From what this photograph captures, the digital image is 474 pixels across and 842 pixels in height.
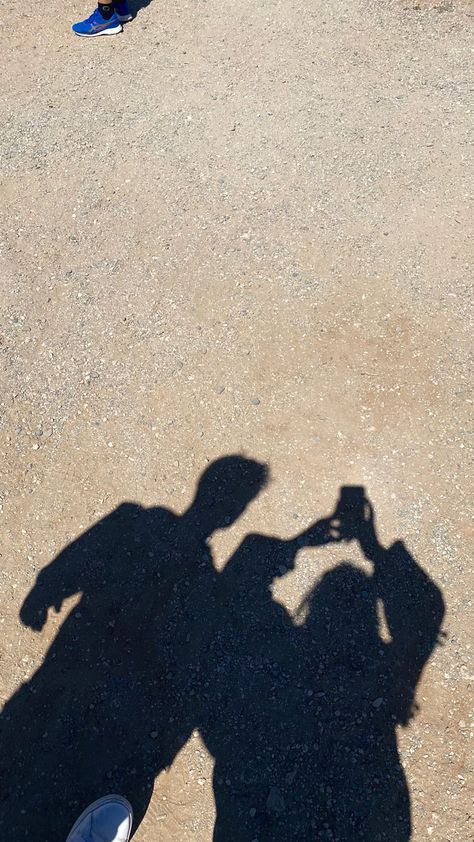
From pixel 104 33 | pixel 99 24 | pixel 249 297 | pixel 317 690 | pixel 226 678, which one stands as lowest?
pixel 317 690

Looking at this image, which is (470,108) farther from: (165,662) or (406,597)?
(165,662)

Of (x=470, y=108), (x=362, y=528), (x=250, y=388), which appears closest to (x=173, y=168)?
(x=250, y=388)

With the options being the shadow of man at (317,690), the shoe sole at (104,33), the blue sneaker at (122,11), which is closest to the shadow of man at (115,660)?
the shadow of man at (317,690)

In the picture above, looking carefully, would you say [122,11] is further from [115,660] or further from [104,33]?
[115,660]

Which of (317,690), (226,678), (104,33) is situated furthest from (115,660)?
(104,33)

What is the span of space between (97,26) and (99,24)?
33 millimetres

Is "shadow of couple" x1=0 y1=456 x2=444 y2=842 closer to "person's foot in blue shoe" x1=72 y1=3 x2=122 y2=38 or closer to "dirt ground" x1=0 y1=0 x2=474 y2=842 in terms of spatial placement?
"dirt ground" x1=0 y1=0 x2=474 y2=842

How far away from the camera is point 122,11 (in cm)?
762

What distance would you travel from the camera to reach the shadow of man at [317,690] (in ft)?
11.1

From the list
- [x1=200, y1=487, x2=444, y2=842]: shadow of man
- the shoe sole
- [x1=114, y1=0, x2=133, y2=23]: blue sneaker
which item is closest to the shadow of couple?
[x1=200, y1=487, x2=444, y2=842]: shadow of man

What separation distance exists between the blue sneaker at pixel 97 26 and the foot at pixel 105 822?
26.3 feet

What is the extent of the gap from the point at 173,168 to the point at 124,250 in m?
1.22

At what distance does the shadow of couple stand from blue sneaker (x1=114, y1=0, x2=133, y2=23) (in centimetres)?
649

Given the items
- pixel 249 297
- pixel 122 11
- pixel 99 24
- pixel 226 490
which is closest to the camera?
pixel 226 490
